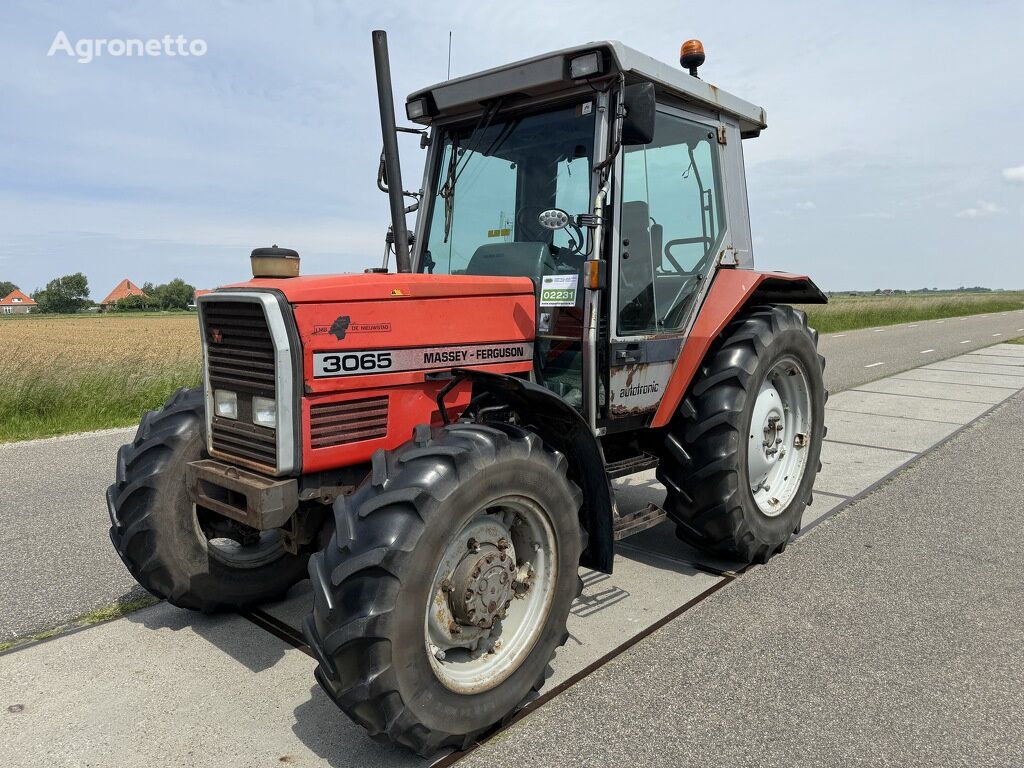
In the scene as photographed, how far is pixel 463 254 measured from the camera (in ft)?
12.6

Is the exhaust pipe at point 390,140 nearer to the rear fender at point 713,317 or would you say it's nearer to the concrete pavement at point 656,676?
the rear fender at point 713,317

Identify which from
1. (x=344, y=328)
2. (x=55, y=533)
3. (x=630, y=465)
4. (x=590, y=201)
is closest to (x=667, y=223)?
(x=590, y=201)

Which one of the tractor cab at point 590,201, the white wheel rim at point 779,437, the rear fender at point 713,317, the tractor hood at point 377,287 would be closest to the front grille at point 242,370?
the tractor hood at point 377,287

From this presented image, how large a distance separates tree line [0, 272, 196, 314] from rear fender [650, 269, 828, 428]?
5336 cm

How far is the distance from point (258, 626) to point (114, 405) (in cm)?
671

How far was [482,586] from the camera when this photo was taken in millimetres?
2586

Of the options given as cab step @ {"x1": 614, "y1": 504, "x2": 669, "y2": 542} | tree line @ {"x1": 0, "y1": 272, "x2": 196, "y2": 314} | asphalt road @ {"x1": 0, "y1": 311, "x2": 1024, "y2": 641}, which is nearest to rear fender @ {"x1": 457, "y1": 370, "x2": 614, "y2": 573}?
cab step @ {"x1": 614, "y1": 504, "x2": 669, "y2": 542}

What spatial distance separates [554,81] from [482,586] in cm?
217

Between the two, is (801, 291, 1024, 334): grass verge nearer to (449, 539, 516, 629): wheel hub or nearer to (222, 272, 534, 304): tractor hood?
(222, 272, 534, 304): tractor hood

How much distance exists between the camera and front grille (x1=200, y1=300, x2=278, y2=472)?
107 inches

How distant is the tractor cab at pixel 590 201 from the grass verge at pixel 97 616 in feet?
7.12

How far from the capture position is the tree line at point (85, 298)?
57.2 meters

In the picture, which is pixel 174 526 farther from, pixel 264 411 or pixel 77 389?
pixel 77 389

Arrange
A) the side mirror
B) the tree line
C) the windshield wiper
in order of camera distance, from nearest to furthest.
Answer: the side mirror
the windshield wiper
the tree line
